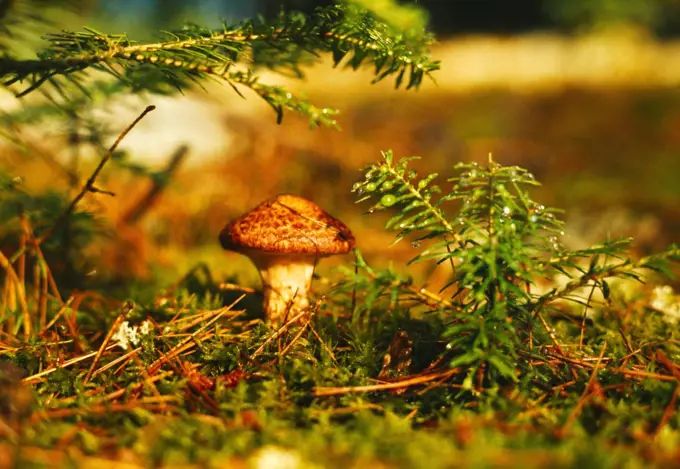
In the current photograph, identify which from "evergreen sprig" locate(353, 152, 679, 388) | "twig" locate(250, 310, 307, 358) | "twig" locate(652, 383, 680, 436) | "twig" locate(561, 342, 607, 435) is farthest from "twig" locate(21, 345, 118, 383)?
"twig" locate(652, 383, 680, 436)

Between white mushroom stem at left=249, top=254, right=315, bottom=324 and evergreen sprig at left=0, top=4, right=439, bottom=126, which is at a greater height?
evergreen sprig at left=0, top=4, right=439, bottom=126

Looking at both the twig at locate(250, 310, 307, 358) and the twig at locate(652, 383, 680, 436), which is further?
the twig at locate(250, 310, 307, 358)

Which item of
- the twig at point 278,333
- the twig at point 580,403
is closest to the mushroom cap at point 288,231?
the twig at point 278,333

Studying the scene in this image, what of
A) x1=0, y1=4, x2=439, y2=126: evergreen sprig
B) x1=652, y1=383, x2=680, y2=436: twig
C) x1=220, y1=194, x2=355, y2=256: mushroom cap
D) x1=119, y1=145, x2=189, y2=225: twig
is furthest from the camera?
x1=119, y1=145, x2=189, y2=225: twig

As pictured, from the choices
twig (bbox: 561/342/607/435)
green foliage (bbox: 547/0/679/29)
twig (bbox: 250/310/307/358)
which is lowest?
twig (bbox: 250/310/307/358)

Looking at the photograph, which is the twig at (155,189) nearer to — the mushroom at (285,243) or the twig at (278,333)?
the mushroom at (285,243)

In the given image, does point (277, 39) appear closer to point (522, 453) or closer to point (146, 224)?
point (522, 453)

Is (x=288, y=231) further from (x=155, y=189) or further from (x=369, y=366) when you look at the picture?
(x=155, y=189)

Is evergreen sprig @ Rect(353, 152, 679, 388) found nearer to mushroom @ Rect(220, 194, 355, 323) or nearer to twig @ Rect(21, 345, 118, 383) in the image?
mushroom @ Rect(220, 194, 355, 323)
